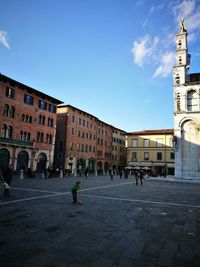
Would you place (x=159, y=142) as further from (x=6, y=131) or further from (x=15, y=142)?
(x=6, y=131)

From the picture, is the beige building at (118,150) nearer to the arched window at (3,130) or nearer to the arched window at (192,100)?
the arched window at (192,100)

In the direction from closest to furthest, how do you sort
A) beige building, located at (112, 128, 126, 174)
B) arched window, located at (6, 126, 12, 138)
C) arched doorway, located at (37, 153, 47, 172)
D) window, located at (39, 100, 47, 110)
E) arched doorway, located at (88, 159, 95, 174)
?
arched window, located at (6, 126, 12, 138)
arched doorway, located at (37, 153, 47, 172)
window, located at (39, 100, 47, 110)
arched doorway, located at (88, 159, 95, 174)
beige building, located at (112, 128, 126, 174)

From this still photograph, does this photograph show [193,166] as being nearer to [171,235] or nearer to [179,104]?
[179,104]

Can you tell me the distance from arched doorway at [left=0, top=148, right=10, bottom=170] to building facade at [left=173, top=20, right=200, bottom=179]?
24.4 meters

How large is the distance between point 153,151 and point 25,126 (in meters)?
33.3

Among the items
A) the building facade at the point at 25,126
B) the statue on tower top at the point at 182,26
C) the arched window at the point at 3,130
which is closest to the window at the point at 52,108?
the building facade at the point at 25,126

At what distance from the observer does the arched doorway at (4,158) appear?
1124 inches

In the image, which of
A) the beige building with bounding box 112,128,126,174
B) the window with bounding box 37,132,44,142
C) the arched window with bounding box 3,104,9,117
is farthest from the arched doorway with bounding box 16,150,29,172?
the beige building with bounding box 112,128,126,174

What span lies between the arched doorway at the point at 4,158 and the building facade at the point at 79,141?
1192cm

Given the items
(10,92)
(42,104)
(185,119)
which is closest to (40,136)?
(42,104)

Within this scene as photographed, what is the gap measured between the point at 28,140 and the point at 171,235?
1177 inches

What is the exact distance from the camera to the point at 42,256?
440 centimetres

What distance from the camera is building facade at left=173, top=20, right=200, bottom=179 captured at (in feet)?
101

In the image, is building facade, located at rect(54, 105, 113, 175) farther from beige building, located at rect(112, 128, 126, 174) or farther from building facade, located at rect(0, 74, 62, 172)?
beige building, located at rect(112, 128, 126, 174)
